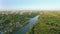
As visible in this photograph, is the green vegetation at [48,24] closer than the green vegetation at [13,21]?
Yes

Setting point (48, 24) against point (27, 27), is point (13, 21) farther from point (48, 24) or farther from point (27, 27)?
point (48, 24)

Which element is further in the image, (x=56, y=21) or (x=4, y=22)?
(x=4, y=22)

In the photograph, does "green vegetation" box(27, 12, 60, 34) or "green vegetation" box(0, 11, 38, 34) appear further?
"green vegetation" box(0, 11, 38, 34)

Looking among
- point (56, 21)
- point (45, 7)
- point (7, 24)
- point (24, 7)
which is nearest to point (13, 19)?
point (7, 24)

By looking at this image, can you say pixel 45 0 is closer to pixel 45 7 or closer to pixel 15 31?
pixel 45 7

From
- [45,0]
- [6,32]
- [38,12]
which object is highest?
[45,0]

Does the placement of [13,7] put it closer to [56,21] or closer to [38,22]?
[38,22]

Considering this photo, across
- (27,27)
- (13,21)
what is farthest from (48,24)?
(13,21)

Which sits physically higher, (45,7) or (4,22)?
(45,7)
